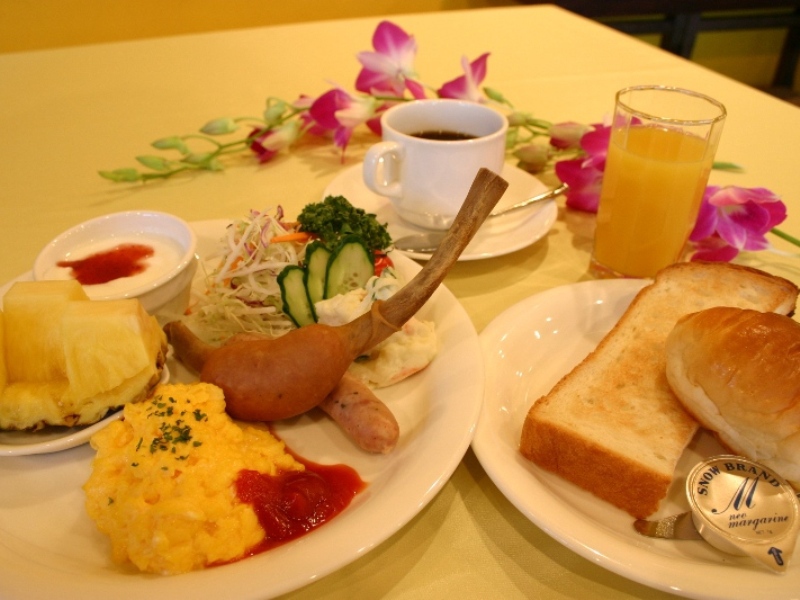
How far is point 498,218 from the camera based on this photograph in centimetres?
245

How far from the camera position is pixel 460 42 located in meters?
4.37

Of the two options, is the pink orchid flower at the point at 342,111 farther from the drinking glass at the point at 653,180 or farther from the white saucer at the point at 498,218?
the drinking glass at the point at 653,180

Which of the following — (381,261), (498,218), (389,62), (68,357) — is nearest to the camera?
(68,357)

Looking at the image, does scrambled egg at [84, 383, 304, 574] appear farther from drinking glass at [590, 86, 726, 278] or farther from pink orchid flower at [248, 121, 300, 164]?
pink orchid flower at [248, 121, 300, 164]

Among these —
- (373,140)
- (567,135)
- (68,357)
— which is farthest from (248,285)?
(567,135)

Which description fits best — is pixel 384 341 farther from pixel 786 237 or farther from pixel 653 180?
pixel 786 237

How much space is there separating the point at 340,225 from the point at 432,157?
0.49 meters

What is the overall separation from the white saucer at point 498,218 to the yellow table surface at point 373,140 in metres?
0.09

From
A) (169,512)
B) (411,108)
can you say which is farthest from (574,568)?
(411,108)

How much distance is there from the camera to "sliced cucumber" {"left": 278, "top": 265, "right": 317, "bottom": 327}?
1.85m

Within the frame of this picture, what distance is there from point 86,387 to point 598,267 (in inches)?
68.9

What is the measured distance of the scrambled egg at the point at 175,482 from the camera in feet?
3.78

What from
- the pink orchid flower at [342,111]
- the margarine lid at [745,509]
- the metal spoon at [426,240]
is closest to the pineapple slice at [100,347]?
the metal spoon at [426,240]

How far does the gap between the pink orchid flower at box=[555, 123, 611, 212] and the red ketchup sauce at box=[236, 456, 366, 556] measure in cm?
170
